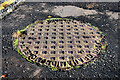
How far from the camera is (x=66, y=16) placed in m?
6.23

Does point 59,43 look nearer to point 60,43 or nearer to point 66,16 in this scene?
point 60,43

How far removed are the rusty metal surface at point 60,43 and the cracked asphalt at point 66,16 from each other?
27 cm

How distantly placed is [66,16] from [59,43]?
5.65 ft

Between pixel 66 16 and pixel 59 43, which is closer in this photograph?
pixel 59 43

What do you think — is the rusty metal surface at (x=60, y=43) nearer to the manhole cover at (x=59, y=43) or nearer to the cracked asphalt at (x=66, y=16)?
the manhole cover at (x=59, y=43)

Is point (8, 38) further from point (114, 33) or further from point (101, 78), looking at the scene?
point (114, 33)

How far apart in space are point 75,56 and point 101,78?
1.01 metres

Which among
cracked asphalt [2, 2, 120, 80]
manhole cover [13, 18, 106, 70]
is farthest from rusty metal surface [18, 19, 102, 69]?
cracked asphalt [2, 2, 120, 80]

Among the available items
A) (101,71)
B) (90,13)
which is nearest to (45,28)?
(90,13)

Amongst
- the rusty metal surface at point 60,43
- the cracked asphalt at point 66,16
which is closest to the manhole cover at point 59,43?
the rusty metal surface at point 60,43

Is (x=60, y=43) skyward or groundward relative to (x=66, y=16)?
groundward

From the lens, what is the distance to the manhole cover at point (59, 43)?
14.8 ft

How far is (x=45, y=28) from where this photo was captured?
5555 millimetres

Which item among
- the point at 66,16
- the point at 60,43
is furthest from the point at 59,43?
the point at 66,16
